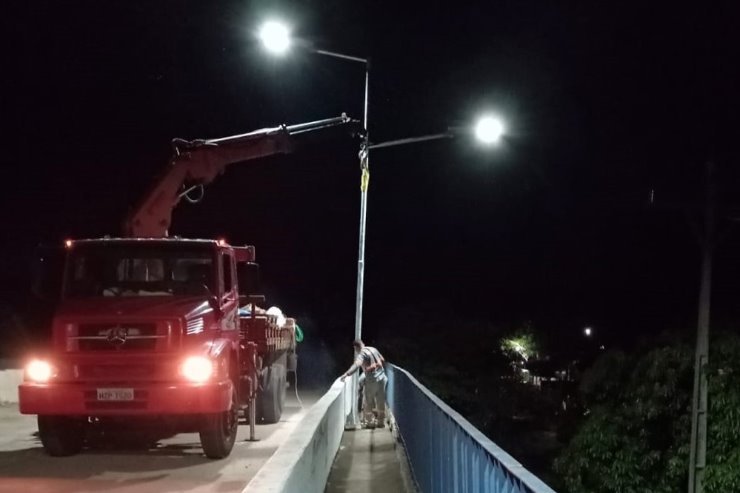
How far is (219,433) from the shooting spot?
35.1 feet

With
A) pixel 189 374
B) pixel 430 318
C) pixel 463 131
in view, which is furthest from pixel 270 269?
pixel 189 374

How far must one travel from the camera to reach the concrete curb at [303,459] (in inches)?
218

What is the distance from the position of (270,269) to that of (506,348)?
19.4 m

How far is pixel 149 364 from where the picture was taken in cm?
1019

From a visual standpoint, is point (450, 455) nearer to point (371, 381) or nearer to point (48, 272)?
point (48, 272)

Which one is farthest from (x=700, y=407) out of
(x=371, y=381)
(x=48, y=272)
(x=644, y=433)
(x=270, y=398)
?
(x=48, y=272)

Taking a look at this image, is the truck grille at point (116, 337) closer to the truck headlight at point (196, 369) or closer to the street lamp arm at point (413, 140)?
the truck headlight at point (196, 369)

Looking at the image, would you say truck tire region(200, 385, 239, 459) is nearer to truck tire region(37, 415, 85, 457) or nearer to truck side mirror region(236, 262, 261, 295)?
truck side mirror region(236, 262, 261, 295)

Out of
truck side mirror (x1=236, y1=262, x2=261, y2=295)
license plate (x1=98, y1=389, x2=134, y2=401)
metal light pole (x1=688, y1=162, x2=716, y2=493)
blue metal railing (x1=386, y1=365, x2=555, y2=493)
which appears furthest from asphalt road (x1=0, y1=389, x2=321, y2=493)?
metal light pole (x1=688, y1=162, x2=716, y2=493)

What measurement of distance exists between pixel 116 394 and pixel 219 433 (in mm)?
1350

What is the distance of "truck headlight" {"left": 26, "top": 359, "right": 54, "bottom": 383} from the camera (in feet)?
33.5

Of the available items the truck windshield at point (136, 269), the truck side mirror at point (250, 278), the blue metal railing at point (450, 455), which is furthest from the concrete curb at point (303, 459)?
the truck windshield at point (136, 269)

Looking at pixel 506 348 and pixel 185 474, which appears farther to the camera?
pixel 506 348

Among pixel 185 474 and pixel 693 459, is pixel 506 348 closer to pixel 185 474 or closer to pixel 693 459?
pixel 693 459
